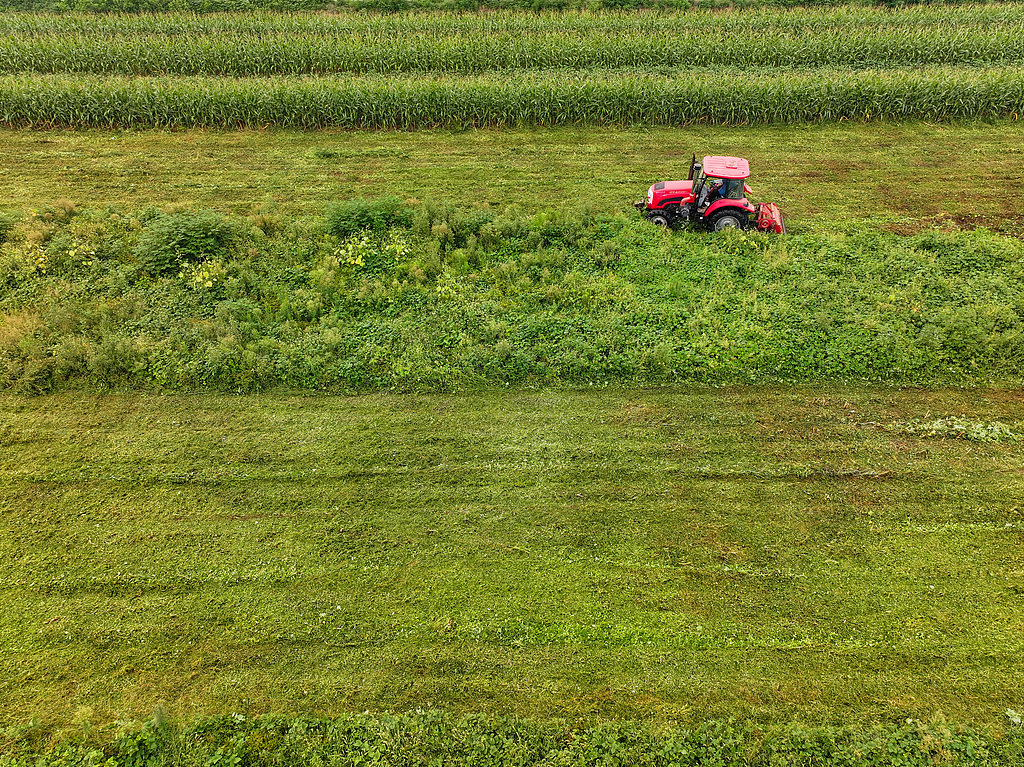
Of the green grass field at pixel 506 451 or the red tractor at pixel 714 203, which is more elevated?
the red tractor at pixel 714 203

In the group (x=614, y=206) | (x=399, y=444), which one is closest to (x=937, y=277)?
(x=614, y=206)

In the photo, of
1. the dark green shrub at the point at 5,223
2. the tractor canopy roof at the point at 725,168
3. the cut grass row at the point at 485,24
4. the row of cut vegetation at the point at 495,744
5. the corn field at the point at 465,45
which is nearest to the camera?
the row of cut vegetation at the point at 495,744

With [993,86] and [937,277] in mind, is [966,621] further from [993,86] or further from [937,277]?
[993,86]

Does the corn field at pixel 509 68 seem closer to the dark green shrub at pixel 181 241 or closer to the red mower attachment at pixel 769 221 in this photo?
the red mower attachment at pixel 769 221

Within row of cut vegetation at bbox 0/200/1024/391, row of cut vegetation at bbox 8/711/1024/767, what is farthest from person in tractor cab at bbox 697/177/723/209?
row of cut vegetation at bbox 8/711/1024/767

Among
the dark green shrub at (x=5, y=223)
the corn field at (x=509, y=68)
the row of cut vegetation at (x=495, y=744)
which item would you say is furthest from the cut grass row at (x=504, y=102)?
the row of cut vegetation at (x=495, y=744)

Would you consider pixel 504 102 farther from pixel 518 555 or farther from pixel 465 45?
pixel 518 555

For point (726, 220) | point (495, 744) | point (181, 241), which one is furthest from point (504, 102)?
point (495, 744)
